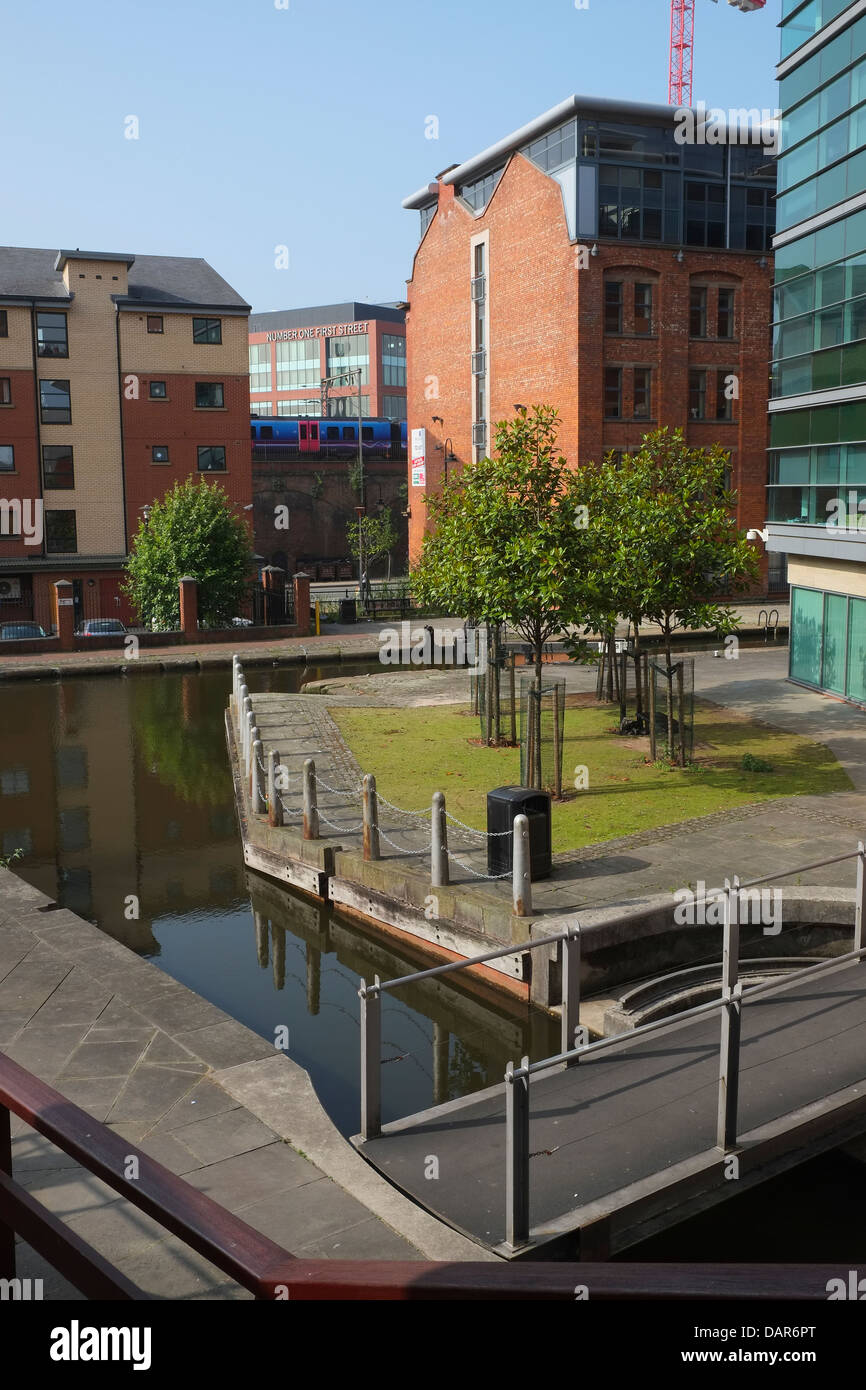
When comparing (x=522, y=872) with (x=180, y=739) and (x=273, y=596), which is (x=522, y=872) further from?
(x=273, y=596)

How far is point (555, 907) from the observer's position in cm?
1155

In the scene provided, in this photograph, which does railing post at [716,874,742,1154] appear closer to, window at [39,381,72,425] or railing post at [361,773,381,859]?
railing post at [361,773,381,859]

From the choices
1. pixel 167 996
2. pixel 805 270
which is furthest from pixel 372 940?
pixel 805 270

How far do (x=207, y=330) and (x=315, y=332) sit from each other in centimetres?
7578

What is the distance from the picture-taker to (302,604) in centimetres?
4141

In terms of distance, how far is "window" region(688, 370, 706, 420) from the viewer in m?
46.6

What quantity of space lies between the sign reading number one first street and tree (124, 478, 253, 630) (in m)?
18.6

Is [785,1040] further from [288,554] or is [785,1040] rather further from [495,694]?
[288,554]

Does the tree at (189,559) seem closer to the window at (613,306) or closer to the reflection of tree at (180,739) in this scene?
the reflection of tree at (180,739)

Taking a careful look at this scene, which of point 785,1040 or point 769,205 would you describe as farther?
point 769,205

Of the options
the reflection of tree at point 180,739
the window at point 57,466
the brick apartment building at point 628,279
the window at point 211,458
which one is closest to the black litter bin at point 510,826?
the reflection of tree at point 180,739

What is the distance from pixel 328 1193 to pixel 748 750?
46.0ft

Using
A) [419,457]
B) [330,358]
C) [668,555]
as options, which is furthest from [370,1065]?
[330,358]

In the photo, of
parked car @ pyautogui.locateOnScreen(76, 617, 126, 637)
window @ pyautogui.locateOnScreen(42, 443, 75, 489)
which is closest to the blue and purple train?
window @ pyautogui.locateOnScreen(42, 443, 75, 489)
